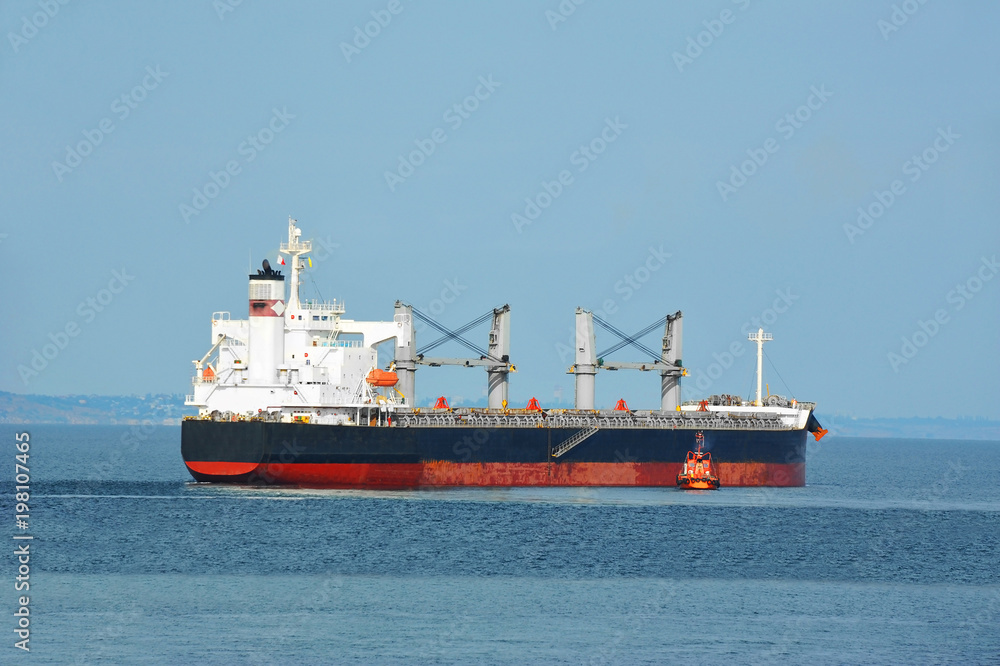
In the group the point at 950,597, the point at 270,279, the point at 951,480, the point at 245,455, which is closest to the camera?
the point at 950,597

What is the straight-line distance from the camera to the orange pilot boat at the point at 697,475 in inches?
2549

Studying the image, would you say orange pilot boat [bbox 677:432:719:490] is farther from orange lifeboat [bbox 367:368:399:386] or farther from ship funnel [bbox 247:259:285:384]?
ship funnel [bbox 247:259:285:384]

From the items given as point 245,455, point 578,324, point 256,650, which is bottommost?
point 256,650

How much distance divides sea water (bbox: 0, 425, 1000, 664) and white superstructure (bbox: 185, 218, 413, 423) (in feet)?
14.2

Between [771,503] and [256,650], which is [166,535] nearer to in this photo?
[256,650]

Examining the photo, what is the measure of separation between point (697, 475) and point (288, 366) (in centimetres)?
2035

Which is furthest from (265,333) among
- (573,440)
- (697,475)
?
(697,475)

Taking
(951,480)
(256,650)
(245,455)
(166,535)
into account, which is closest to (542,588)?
(256,650)

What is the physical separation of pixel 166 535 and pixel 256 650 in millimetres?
16490

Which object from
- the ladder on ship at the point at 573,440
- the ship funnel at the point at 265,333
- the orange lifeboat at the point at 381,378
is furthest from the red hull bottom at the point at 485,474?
the ship funnel at the point at 265,333

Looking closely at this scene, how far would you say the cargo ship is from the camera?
56.5m

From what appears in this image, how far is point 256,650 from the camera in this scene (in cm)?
2764

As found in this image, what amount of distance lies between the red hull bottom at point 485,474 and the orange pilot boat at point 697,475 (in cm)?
72

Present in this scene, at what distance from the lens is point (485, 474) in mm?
61875
